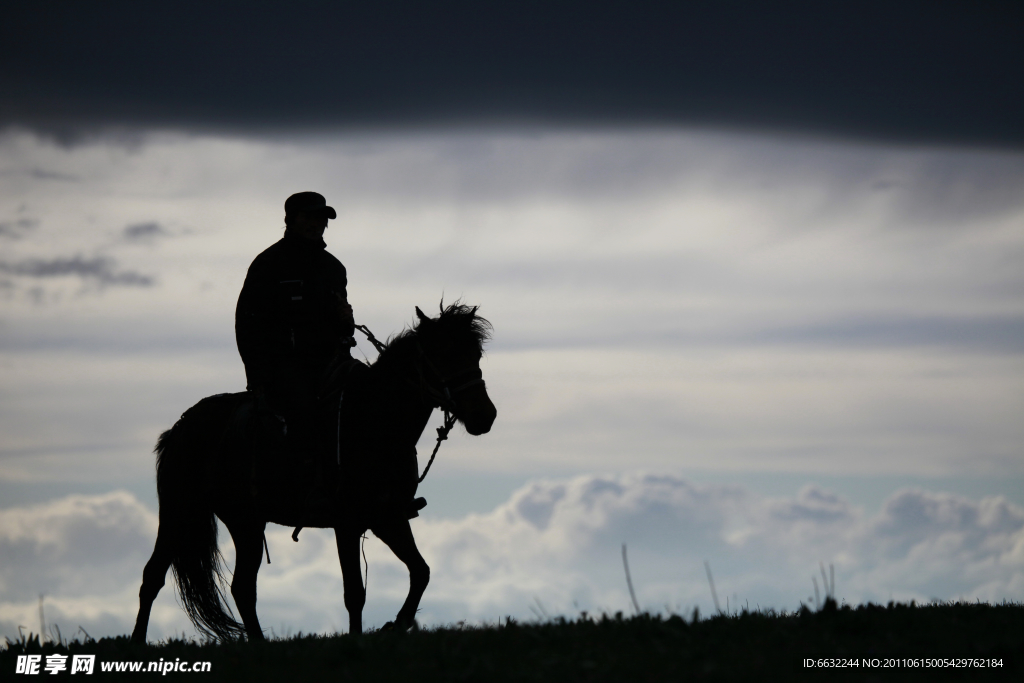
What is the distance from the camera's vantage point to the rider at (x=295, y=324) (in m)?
10.3

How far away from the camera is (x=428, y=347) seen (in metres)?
9.77

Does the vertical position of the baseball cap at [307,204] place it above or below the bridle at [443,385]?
above

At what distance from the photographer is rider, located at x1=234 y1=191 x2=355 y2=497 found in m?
10.3

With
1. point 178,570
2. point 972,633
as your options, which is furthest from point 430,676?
point 178,570

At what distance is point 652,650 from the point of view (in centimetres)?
695

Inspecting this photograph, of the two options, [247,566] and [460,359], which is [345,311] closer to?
[460,359]

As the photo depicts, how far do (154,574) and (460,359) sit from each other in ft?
16.2

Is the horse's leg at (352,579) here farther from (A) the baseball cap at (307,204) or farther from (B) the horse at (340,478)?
(A) the baseball cap at (307,204)

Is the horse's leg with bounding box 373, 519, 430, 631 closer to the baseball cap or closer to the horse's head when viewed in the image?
the horse's head

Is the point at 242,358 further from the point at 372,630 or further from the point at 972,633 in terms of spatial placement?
the point at 972,633

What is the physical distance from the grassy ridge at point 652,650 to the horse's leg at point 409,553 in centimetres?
146

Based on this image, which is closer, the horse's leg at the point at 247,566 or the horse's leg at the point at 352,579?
the horse's leg at the point at 352,579

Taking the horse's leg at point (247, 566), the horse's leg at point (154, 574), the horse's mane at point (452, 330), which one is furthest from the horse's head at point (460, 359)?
the horse's leg at point (154, 574)

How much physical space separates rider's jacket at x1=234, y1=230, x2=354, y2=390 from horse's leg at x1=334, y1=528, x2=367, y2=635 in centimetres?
184
